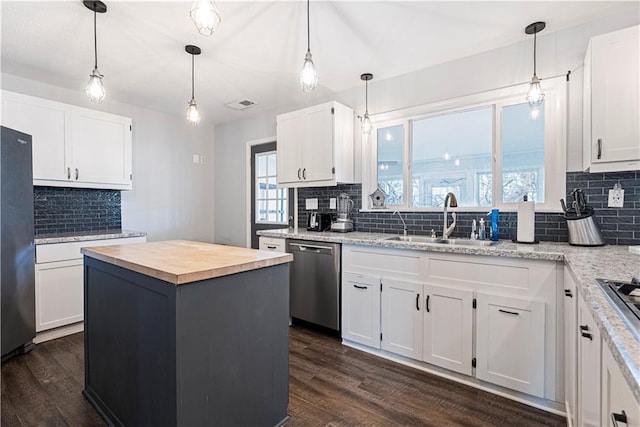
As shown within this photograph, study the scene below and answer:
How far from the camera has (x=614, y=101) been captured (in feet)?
6.16

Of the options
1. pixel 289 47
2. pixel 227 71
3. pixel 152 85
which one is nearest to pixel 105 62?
pixel 152 85

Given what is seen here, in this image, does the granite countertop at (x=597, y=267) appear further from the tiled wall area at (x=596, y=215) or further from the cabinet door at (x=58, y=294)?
the cabinet door at (x=58, y=294)

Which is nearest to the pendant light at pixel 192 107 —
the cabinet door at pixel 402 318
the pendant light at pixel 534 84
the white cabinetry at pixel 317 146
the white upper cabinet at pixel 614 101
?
the white cabinetry at pixel 317 146

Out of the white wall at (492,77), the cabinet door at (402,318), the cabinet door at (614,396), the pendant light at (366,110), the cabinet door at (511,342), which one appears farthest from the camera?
the pendant light at (366,110)

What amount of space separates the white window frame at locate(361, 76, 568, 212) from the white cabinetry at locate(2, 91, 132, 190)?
274 cm

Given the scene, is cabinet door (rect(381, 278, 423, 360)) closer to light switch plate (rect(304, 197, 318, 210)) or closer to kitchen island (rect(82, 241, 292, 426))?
kitchen island (rect(82, 241, 292, 426))

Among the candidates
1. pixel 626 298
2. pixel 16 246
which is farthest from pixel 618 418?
pixel 16 246

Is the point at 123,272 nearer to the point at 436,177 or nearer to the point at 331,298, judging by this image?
the point at 331,298

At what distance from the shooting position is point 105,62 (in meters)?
2.79

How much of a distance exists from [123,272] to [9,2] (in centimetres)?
198

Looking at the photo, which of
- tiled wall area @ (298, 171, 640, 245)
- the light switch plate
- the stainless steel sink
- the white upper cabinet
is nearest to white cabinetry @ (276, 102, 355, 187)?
the light switch plate

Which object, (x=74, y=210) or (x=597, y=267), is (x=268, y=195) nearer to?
(x=74, y=210)

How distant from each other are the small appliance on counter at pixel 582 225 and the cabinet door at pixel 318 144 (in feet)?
6.33

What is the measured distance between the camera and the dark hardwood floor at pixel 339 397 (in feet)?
5.84
